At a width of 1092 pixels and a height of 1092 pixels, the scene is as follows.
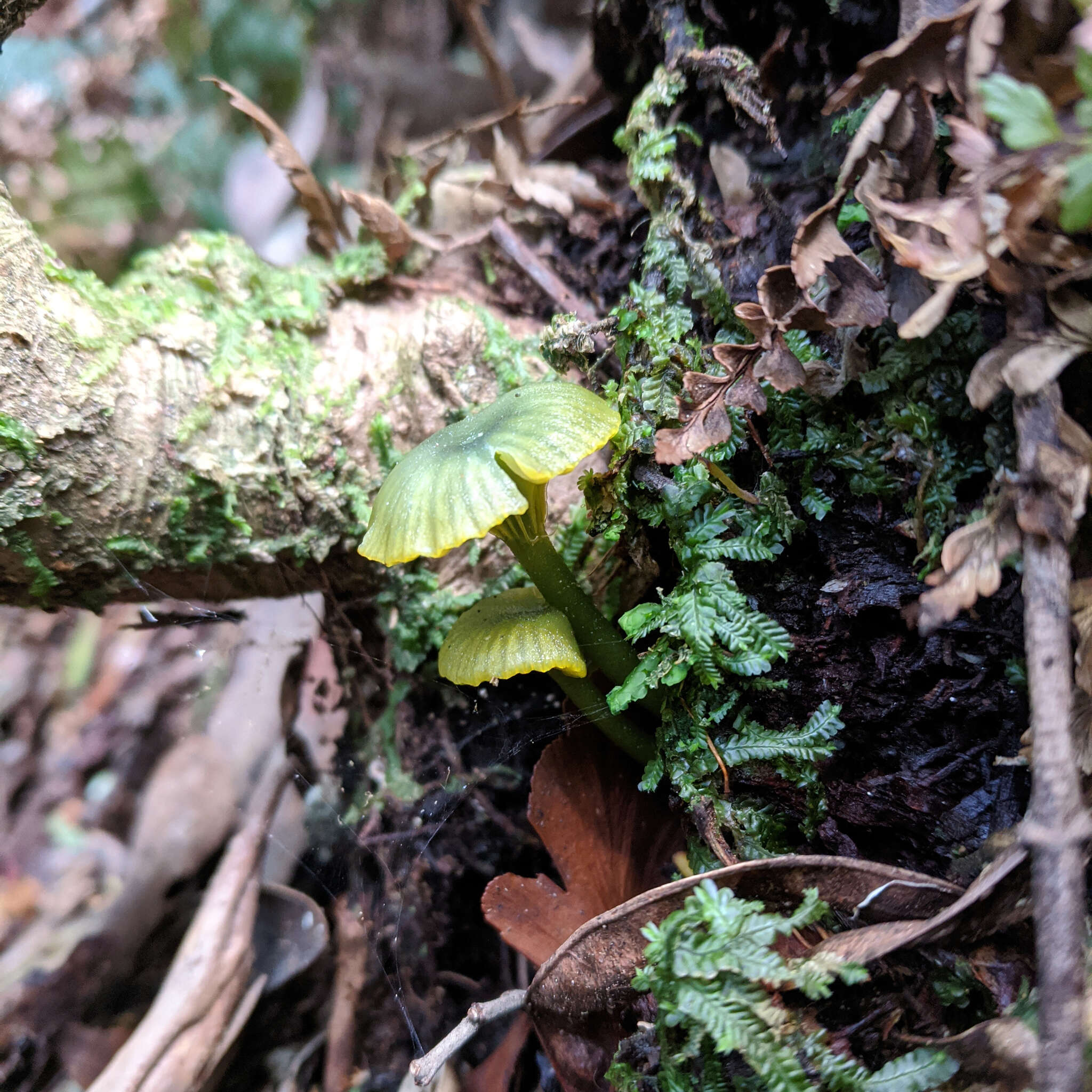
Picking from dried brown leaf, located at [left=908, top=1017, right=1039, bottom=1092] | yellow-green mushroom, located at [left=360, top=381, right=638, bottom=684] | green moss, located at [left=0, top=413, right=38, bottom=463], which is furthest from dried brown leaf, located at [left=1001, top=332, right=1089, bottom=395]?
green moss, located at [left=0, top=413, right=38, bottom=463]

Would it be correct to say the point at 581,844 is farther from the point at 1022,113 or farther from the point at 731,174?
the point at 731,174

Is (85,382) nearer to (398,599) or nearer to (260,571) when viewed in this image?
(260,571)

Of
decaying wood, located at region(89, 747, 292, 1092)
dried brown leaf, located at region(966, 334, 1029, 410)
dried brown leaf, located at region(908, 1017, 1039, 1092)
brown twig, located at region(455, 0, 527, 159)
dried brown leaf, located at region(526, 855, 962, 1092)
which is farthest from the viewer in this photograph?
brown twig, located at region(455, 0, 527, 159)

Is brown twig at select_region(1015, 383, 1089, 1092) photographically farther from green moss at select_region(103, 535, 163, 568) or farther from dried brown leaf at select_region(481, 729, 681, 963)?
green moss at select_region(103, 535, 163, 568)

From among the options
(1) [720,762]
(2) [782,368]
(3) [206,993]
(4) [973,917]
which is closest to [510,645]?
(1) [720,762]

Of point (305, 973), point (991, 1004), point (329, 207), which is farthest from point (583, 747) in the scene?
point (329, 207)

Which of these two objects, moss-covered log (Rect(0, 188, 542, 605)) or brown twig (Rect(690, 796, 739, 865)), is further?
moss-covered log (Rect(0, 188, 542, 605))
